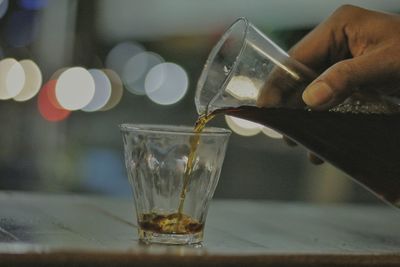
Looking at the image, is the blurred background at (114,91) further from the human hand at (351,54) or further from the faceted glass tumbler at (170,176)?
the faceted glass tumbler at (170,176)

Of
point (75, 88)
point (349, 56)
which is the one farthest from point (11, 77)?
point (349, 56)

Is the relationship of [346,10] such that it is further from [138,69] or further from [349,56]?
[138,69]

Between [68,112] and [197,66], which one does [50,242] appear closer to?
[197,66]

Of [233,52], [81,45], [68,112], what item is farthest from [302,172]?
[233,52]

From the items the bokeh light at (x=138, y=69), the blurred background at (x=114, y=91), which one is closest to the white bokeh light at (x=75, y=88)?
the blurred background at (x=114, y=91)

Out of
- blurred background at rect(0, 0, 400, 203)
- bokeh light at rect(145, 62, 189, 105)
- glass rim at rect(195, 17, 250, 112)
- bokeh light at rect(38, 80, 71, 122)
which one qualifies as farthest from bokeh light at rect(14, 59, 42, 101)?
glass rim at rect(195, 17, 250, 112)

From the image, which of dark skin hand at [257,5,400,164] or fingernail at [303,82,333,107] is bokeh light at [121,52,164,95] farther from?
fingernail at [303,82,333,107]
